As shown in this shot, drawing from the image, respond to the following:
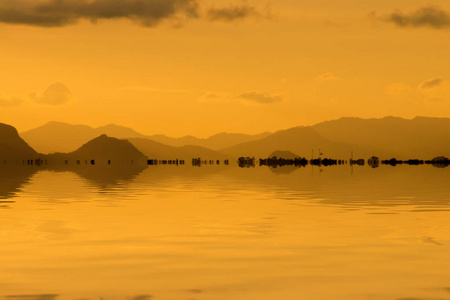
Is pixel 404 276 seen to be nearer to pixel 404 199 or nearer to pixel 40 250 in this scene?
pixel 40 250

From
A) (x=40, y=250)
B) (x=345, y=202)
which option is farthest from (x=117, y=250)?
(x=345, y=202)

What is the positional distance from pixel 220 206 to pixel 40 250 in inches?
979

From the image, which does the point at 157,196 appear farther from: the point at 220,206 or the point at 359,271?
the point at 359,271

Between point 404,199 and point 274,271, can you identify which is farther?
point 404,199

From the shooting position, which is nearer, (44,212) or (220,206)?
(44,212)

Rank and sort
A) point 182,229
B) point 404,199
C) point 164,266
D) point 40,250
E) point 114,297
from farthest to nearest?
point 404,199
point 182,229
point 40,250
point 164,266
point 114,297

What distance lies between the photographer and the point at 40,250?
27.7 metres

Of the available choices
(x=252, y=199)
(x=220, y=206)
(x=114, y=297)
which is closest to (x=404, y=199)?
(x=252, y=199)

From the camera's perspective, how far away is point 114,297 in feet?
61.5

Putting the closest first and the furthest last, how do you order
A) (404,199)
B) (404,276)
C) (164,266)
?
1. (404,276)
2. (164,266)
3. (404,199)

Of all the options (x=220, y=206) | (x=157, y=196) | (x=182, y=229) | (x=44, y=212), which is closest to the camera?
(x=182, y=229)

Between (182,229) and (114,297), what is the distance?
658 inches

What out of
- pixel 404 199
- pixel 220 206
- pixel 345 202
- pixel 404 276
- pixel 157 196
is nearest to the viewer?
pixel 404 276

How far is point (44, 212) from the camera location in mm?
45219
